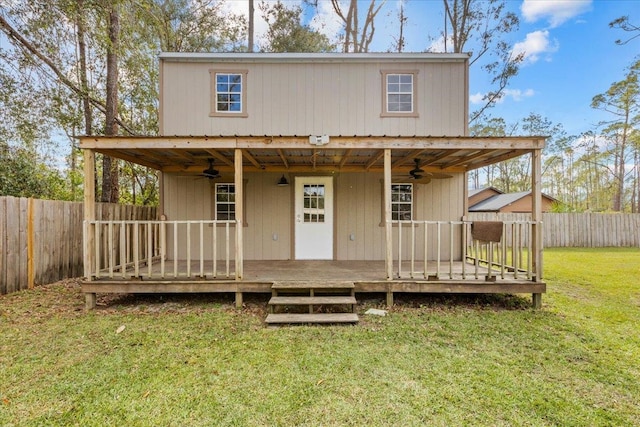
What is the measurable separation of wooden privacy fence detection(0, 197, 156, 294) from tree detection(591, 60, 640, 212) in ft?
81.4

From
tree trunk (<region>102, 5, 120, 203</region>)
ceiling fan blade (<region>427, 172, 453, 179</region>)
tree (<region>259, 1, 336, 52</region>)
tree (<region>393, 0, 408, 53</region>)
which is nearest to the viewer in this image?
ceiling fan blade (<region>427, 172, 453, 179</region>)

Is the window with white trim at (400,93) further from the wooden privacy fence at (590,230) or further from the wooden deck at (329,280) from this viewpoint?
the wooden privacy fence at (590,230)

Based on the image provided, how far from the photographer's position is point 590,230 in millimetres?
12891

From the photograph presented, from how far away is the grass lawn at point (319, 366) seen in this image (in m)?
2.32

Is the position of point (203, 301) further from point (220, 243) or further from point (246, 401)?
point (246, 401)

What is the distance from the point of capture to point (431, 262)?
6.64 meters

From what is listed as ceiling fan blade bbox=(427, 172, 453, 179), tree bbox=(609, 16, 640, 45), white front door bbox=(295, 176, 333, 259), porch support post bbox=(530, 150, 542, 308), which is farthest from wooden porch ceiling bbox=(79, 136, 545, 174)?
tree bbox=(609, 16, 640, 45)

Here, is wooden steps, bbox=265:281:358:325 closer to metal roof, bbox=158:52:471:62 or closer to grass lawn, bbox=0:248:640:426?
grass lawn, bbox=0:248:640:426

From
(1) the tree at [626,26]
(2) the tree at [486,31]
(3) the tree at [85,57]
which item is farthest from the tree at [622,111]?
(3) the tree at [85,57]

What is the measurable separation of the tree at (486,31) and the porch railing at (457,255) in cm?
1100

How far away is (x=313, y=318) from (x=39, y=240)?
5.70m

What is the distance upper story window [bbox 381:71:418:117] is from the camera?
7.00 m

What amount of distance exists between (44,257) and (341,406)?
22.0 ft

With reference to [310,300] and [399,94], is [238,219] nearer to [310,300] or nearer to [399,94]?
[310,300]
